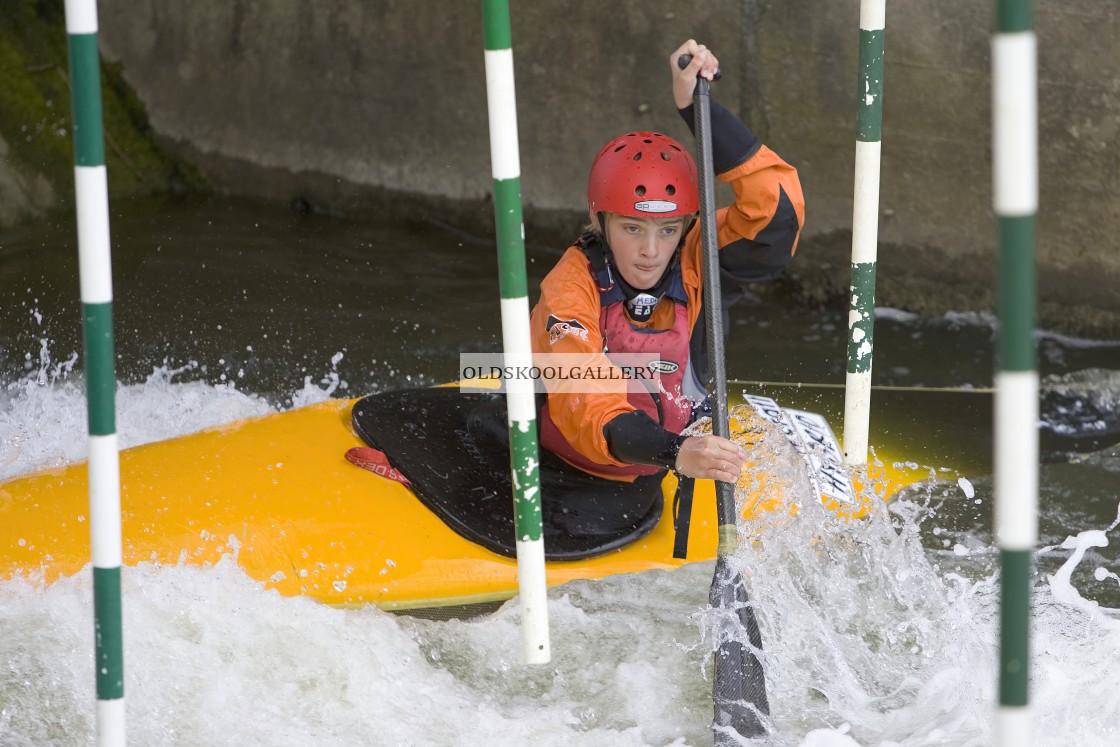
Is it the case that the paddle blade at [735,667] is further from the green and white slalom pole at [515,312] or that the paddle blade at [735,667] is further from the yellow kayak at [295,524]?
the green and white slalom pole at [515,312]

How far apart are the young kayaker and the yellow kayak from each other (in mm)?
200

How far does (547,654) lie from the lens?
1.83m

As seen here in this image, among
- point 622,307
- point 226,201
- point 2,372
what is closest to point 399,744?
point 622,307

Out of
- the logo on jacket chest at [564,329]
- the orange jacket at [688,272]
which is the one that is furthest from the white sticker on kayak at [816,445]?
the logo on jacket chest at [564,329]

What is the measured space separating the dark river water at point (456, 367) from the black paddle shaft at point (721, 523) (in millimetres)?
123

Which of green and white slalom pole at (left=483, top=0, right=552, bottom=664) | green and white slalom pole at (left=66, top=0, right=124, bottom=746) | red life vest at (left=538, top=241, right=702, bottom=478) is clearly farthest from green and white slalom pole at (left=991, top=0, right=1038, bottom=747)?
red life vest at (left=538, top=241, right=702, bottom=478)

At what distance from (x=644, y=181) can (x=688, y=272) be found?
0.27 m

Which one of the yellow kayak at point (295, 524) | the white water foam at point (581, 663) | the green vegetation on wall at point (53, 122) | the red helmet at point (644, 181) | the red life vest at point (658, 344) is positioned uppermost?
the green vegetation on wall at point (53, 122)

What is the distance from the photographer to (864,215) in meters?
2.63

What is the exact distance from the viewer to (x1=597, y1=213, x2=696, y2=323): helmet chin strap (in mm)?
2584

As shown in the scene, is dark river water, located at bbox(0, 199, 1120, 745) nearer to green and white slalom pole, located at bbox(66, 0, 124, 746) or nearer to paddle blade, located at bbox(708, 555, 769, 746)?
paddle blade, located at bbox(708, 555, 769, 746)

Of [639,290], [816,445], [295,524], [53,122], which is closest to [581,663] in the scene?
[295,524]

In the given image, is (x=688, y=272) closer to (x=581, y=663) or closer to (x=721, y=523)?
(x=721, y=523)

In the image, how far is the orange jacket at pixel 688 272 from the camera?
246 centimetres
